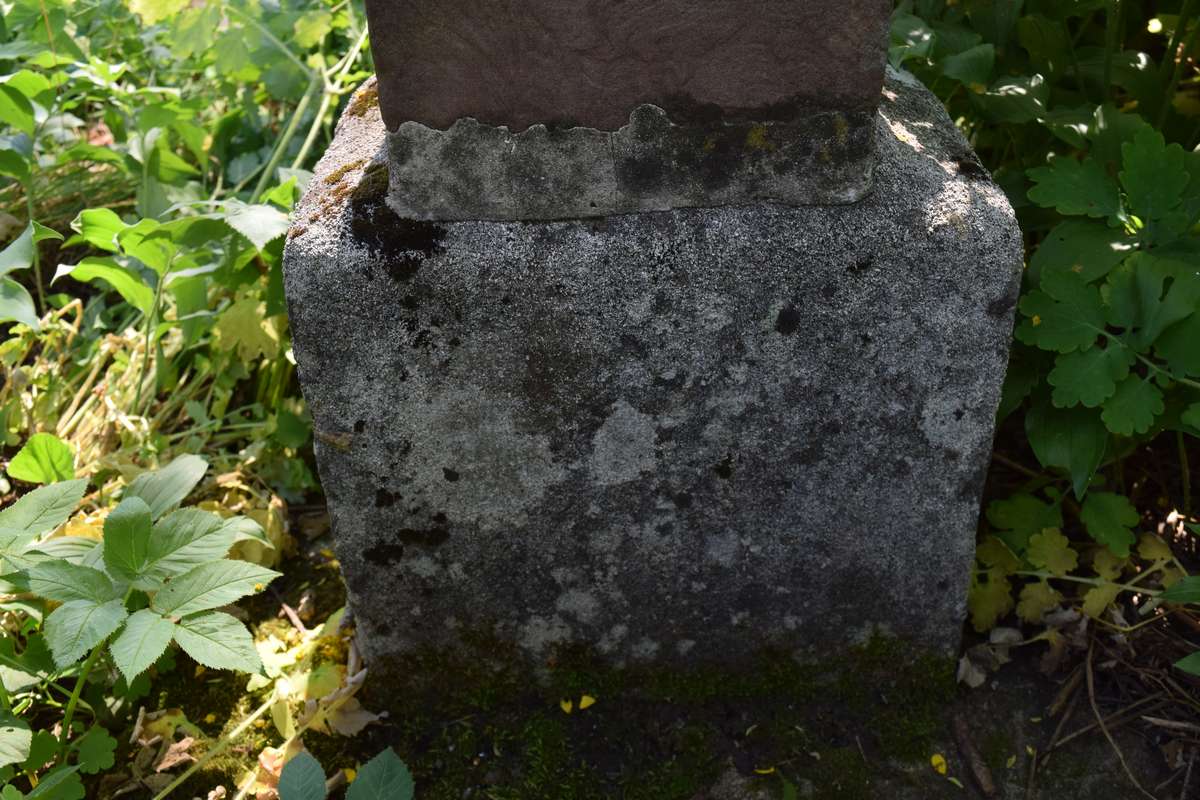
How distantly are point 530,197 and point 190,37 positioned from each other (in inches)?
47.3

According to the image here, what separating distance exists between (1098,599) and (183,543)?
1.54 m

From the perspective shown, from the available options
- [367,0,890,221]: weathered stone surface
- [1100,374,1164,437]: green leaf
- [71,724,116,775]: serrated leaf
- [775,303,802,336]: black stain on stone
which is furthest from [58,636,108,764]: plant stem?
[1100,374,1164,437]: green leaf

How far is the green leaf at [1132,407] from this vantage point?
1.66 m

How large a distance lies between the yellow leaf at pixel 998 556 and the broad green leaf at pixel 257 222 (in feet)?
4.53

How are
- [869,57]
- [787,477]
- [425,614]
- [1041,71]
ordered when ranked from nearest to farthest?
[869,57] < [787,477] < [425,614] < [1041,71]

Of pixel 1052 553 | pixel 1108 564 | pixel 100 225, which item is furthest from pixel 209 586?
pixel 1108 564

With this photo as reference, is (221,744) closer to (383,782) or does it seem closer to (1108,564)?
(383,782)

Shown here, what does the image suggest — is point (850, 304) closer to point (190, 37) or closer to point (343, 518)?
point (343, 518)

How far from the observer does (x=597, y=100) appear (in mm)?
1418

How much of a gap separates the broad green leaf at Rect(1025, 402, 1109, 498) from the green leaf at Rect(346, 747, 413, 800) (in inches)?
43.5

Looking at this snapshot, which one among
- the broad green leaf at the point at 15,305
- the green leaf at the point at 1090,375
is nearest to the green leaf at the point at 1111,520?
the green leaf at the point at 1090,375

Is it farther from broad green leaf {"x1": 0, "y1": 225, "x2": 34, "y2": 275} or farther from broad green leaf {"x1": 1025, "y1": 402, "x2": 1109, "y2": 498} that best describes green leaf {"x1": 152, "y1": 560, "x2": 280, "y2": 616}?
broad green leaf {"x1": 1025, "y1": 402, "x2": 1109, "y2": 498}

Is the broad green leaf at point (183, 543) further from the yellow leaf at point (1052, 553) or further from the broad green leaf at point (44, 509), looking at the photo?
the yellow leaf at point (1052, 553)

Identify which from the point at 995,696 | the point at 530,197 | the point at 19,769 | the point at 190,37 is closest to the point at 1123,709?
the point at 995,696
